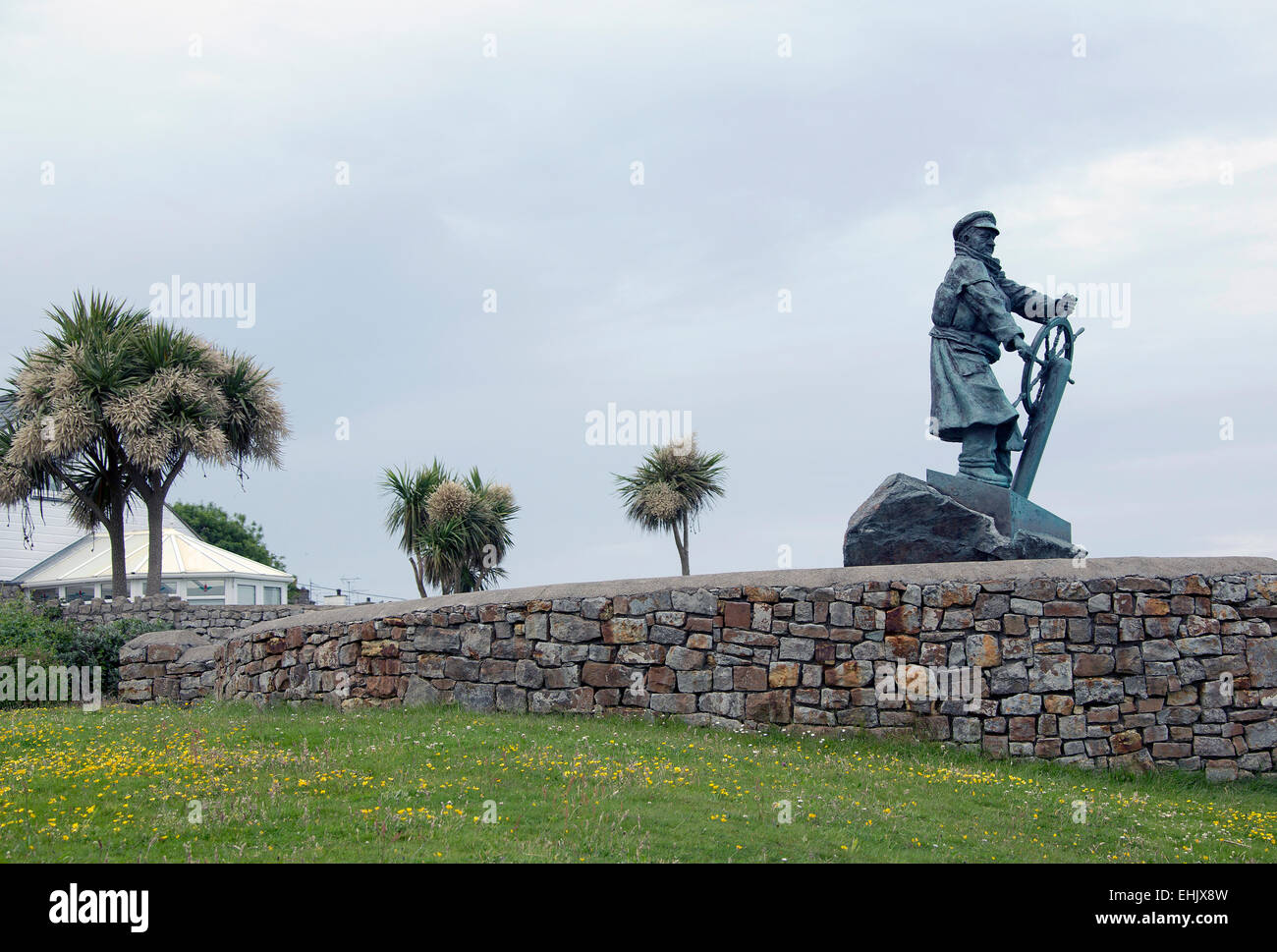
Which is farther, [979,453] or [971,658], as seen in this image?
[979,453]

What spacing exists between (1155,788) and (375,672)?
7.61m

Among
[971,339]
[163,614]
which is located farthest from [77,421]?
[971,339]

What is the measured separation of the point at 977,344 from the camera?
39.9ft

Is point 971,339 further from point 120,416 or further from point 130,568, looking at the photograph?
point 130,568

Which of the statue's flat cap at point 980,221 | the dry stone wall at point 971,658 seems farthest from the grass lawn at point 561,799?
the statue's flat cap at point 980,221

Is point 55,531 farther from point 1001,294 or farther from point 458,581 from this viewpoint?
point 1001,294

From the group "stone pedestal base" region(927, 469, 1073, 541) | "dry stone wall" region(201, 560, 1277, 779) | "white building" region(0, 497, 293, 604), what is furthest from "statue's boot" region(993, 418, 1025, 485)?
"white building" region(0, 497, 293, 604)

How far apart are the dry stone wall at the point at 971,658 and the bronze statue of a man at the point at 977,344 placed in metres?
1.87

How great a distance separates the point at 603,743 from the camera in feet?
31.0

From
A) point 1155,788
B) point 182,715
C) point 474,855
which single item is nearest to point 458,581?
point 182,715

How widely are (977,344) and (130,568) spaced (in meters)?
22.5

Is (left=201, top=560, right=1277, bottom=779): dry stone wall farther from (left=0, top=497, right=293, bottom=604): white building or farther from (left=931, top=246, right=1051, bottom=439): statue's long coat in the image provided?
(left=0, top=497, right=293, bottom=604): white building
